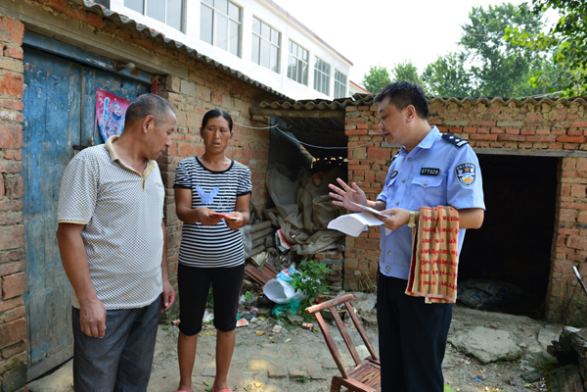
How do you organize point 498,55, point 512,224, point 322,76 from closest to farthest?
point 512,224 → point 322,76 → point 498,55

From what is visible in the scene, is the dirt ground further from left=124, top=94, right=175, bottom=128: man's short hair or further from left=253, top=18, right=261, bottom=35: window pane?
left=253, top=18, right=261, bottom=35: window pane

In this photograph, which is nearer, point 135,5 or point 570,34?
point 570,34

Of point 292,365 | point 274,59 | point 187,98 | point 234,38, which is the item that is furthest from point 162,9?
point 292,365

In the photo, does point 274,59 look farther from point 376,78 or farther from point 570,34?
point 376,78

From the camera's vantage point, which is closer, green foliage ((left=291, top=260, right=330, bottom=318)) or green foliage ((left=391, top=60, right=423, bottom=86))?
green foliage ((left=291, top=260, right=330, bottom=318))

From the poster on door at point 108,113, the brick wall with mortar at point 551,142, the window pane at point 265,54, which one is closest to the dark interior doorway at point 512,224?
the brick wall with mortar at point 551,142

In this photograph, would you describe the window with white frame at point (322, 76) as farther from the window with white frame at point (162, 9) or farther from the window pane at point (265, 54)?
the window with white frame at point (162, 9)

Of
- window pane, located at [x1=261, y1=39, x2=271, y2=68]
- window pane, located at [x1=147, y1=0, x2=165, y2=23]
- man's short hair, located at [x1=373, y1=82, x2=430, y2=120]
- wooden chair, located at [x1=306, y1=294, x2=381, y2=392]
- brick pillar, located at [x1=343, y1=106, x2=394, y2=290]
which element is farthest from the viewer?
window pane, located at [x1=261, y1=39, x2=271, y2=68]

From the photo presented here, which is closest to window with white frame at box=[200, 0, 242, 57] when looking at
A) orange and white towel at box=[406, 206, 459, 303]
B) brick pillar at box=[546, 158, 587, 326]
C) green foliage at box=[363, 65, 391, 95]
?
brick pillar at box=[546, 158, 587, 326]

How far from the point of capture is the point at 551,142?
5184 millimetres

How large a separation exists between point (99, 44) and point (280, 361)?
11.8 ft

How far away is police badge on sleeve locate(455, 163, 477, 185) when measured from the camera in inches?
72.0

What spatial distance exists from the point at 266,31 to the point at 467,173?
15148 millimetres

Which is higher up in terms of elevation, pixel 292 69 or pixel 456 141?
pixel 292 69
